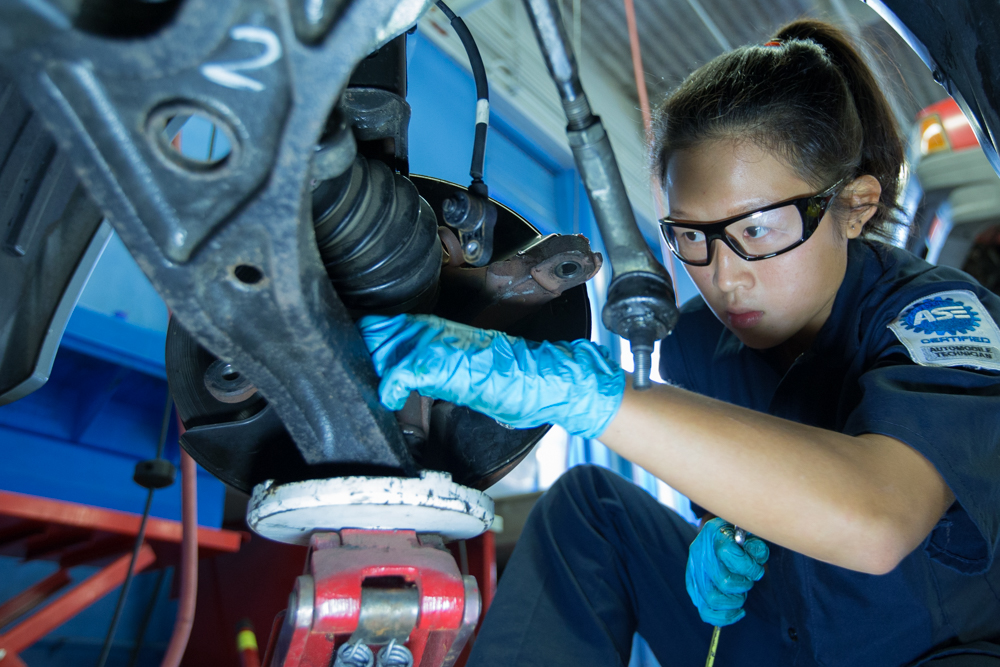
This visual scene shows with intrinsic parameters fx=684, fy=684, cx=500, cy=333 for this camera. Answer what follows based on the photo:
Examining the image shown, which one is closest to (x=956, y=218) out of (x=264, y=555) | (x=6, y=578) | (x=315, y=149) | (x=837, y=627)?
(x=837, y=627)

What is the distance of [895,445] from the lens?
0.67 meters

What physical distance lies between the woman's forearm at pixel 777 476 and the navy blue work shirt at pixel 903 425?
0.08m

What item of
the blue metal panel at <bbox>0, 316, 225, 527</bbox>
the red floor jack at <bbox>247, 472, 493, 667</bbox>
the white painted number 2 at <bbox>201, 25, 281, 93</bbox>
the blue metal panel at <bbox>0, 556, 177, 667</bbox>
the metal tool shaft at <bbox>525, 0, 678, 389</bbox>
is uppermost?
the white painted number 2 at <bbox>201, 25, 281, 93</bbox>

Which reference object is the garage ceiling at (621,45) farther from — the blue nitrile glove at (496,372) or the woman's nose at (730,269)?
the blue nitrile glove at (496,372)

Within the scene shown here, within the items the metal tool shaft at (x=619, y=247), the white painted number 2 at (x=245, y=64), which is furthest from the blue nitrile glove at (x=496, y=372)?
the white painted number 2 at (x=245, y=64)

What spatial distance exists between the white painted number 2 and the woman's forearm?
0.41 meters

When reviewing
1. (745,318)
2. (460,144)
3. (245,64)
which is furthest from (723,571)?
(460,144)

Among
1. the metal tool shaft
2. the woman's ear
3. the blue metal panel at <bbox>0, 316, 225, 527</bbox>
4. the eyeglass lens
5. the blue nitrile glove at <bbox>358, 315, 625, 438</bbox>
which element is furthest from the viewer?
the blue metal panel at <bbox>0, 316, 225, 527</bbox>

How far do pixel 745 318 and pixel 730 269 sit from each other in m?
0.10

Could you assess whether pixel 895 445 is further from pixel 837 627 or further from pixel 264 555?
pixel 264 555

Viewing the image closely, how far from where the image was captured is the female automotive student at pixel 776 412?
621mm

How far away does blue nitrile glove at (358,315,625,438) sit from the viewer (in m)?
0.57

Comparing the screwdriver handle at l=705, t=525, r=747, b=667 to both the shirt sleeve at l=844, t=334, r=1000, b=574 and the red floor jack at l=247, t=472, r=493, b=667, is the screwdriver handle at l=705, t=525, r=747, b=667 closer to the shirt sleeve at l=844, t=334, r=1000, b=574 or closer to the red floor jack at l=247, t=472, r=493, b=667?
the shirt sleeve at l=844, t=334, r=1000, b=574

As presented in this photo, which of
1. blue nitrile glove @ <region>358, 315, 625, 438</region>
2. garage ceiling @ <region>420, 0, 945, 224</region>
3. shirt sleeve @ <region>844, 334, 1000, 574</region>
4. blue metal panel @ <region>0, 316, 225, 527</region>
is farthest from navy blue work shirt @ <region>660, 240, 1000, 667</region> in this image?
garage ceiling @ <region>420, 0, 945, 224</region>
